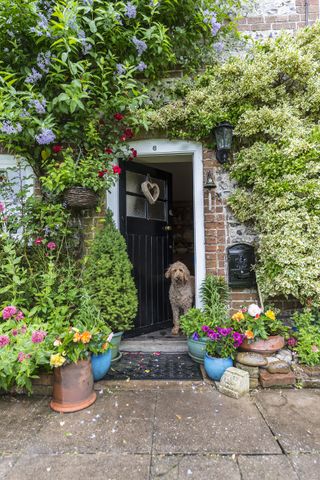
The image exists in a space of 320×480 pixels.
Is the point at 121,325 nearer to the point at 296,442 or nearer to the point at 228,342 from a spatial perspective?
the point at 228,342

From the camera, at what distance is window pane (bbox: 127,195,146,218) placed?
3156 mm

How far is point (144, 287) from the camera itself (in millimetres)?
3209

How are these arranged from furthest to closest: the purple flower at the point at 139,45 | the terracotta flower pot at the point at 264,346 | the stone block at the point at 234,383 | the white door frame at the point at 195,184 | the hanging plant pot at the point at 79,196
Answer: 1. the white door frame at the point at 195,184
2. the hanging plant pot at the point at 79,196
3. the purple flower at the point at 139,45
4. the terracotta flower pot at the point at 264,346
5. the stone block at the point at 234,383

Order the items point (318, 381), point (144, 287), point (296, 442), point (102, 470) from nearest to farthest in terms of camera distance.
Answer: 1. point (102, 470)
2. point (296, 442)
3. point (318, 381)
4. point (144, 287)

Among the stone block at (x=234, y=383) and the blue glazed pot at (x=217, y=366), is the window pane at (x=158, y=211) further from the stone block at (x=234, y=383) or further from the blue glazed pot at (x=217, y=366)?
the stone block at (x=234, y=383)

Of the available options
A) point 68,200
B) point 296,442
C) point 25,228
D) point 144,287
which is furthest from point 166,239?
point 296,442

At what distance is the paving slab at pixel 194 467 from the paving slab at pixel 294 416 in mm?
352

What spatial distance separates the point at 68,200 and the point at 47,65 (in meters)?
1.21

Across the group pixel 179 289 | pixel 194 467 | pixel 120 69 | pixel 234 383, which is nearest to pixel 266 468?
pixel 194 467

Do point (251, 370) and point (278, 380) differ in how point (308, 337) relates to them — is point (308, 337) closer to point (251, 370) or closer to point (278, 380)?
point (278, 380)

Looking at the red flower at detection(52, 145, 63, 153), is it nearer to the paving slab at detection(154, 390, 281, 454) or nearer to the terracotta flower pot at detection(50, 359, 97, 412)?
the terracotta flower pot at detection(50, 359, 97, 412)

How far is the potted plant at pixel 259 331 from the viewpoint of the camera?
216 cm

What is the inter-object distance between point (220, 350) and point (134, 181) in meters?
2.09

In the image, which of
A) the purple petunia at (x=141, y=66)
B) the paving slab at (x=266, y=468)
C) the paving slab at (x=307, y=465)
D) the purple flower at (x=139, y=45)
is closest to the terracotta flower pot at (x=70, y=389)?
the paving slab at (x=266, y=468)
